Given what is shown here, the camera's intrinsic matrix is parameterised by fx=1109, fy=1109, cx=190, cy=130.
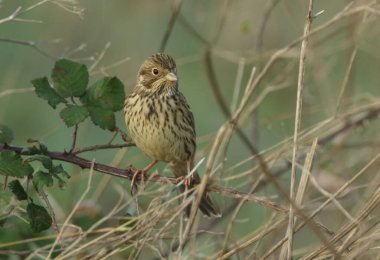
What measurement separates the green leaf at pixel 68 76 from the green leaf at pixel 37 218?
422 millimetres

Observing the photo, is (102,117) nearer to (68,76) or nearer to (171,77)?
(68,76)

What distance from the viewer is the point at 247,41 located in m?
7.80

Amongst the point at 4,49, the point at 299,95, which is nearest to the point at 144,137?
the point at 299,95

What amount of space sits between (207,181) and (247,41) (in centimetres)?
445

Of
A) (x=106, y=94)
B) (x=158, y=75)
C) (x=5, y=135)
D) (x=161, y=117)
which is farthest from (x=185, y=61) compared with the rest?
(x=5, y=135)

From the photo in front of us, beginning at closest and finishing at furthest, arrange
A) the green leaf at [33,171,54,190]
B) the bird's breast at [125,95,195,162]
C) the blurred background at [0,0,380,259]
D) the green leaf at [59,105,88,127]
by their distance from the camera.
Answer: the green leaf at [33,171,54,190] < the green leaf at [59,105,88,127] < the bird's breast at [125,95,195,162] < the blurred background at [0,0,380,259]

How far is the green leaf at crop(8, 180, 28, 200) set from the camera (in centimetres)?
383

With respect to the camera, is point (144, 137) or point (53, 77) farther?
point (144, 137)

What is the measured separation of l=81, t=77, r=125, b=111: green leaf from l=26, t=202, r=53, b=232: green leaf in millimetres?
421

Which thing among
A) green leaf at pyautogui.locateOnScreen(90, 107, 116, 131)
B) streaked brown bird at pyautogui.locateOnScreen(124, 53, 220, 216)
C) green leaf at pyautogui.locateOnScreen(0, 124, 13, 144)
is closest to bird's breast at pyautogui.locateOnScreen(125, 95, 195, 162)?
streaked brown bird at pyautogui.locateOnScreen(124, 53, 220, 216)

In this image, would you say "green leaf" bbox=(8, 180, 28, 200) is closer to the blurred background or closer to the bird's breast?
the bird's breast

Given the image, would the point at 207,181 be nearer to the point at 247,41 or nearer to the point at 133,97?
the point at 133,97

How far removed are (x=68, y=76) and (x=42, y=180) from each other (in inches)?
15.7

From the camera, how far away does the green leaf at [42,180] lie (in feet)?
12.3
